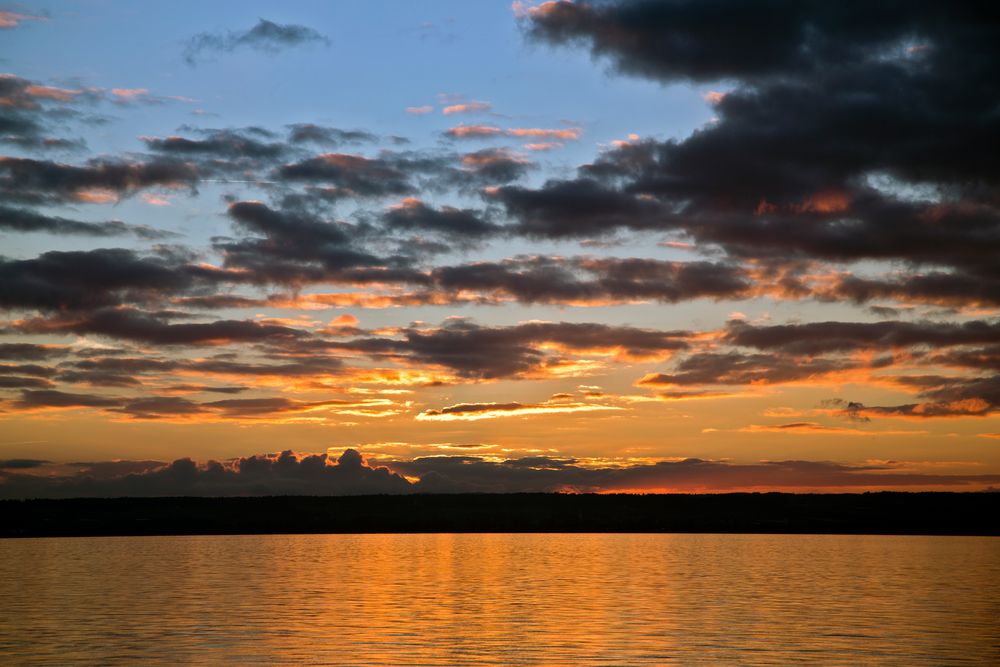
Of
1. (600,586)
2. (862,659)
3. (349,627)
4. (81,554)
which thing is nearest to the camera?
(862,659)

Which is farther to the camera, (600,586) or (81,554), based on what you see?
(81,554)

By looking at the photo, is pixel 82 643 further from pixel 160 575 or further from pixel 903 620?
pixel 160 575

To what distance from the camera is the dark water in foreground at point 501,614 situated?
4550cm

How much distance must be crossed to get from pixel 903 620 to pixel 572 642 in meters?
21.7

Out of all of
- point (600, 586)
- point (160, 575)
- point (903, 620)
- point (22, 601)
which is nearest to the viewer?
point (903, 620)

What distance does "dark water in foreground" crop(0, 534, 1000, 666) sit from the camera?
45500 mm

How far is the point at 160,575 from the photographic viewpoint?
98.0 m

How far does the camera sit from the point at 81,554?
14225 cm

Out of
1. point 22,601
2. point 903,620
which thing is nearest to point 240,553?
point 22,601

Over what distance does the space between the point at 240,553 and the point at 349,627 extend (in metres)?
96.6

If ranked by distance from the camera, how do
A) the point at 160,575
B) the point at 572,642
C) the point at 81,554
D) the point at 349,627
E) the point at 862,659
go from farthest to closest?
1. the point at 81,554
2. the point at 160,575
3. the point at 349,627
4. the point at 572,642
5. the point at 862,659

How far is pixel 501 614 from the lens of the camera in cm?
6147

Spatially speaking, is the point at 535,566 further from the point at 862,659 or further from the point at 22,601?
the point at 862,659

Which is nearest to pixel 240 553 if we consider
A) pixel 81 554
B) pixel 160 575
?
pixel 81 554
